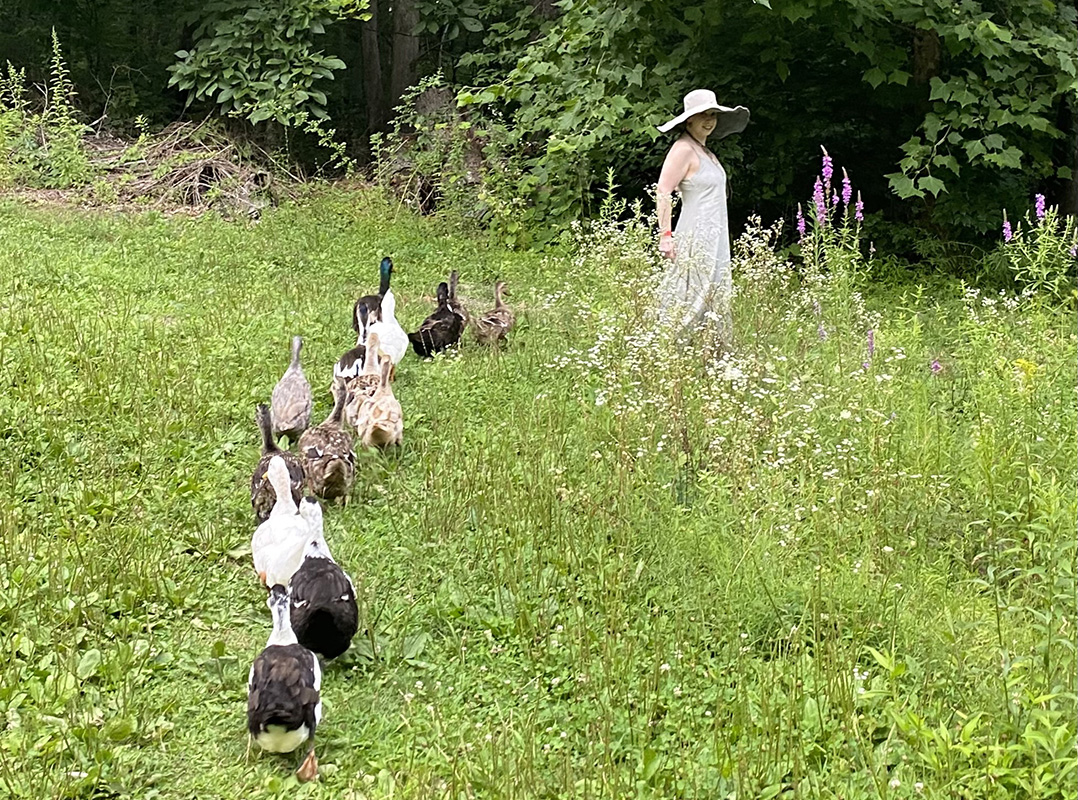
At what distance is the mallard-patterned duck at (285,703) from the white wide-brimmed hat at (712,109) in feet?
16.1

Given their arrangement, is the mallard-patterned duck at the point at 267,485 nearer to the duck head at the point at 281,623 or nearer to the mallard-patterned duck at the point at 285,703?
the duck head at the point at 281,623

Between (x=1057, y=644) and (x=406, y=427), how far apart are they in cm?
409

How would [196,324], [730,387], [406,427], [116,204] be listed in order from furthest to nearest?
[116,204]
[196,324]
[406,427]
[730,387]

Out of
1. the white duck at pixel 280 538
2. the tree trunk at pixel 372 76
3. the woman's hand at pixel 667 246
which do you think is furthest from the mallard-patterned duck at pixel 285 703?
the tree trunk at pixel 372 76

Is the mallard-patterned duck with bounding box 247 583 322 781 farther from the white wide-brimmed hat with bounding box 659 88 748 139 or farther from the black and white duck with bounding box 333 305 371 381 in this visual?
the white wide-brimmed hat with bounding box 659 88 748 139

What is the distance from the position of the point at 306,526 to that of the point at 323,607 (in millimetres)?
494

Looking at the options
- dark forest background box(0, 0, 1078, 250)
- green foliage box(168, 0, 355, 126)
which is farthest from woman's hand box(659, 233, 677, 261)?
green foliage box(168, 0, 355, 126)

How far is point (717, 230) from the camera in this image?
292 inches

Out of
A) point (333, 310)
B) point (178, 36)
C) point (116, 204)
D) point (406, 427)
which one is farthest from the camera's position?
point (178, 36)

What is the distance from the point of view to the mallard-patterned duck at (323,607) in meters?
3.98

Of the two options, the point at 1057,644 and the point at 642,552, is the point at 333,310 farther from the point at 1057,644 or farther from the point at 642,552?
the point at 1057,644

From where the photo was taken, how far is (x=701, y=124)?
24.0 ft

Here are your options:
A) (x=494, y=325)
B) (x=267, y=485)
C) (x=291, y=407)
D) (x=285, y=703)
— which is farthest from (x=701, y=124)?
(x=285, y=703)

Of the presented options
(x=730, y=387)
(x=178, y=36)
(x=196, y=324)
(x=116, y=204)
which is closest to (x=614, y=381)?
(x=730, y=387)
